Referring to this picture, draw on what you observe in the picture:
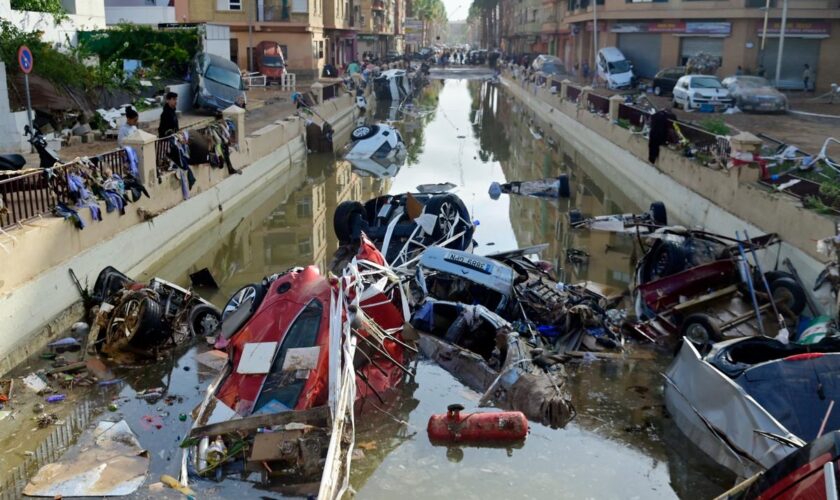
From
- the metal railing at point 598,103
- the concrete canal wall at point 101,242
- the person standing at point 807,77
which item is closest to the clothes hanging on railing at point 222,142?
the concrete canal wall at point 101,242

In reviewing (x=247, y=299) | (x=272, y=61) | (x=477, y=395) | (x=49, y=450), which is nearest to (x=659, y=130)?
(x=477, y=395)

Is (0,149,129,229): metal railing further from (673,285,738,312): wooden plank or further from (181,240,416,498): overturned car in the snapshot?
(673,285,738,312): wooden plank

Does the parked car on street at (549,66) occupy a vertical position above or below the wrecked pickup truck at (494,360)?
above

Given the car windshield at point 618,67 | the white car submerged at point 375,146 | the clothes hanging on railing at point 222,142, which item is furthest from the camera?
the car windshield at point 618,67

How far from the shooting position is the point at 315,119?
3603 cm

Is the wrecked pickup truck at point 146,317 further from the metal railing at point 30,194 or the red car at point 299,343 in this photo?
the red car at point 299,343

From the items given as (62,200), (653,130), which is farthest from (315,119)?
(62,200)

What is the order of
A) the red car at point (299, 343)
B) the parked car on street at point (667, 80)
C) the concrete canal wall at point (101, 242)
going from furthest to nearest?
1. the parked car on street at point (667, 80)
2. the concrete canal wall at point (101, 242)
3. the red car at point (299, 343)

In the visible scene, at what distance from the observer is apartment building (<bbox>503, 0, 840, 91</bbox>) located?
142 ft

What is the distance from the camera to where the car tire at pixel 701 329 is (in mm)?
11789

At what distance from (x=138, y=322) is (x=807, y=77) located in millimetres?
40691

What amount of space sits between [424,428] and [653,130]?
53.8 ft

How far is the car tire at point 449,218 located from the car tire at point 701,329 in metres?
5.37

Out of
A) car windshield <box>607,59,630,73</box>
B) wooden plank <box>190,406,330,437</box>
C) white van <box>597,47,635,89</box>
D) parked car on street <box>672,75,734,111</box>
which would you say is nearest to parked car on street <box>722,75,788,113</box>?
parked car on street <box>672,75,734,111</box>
